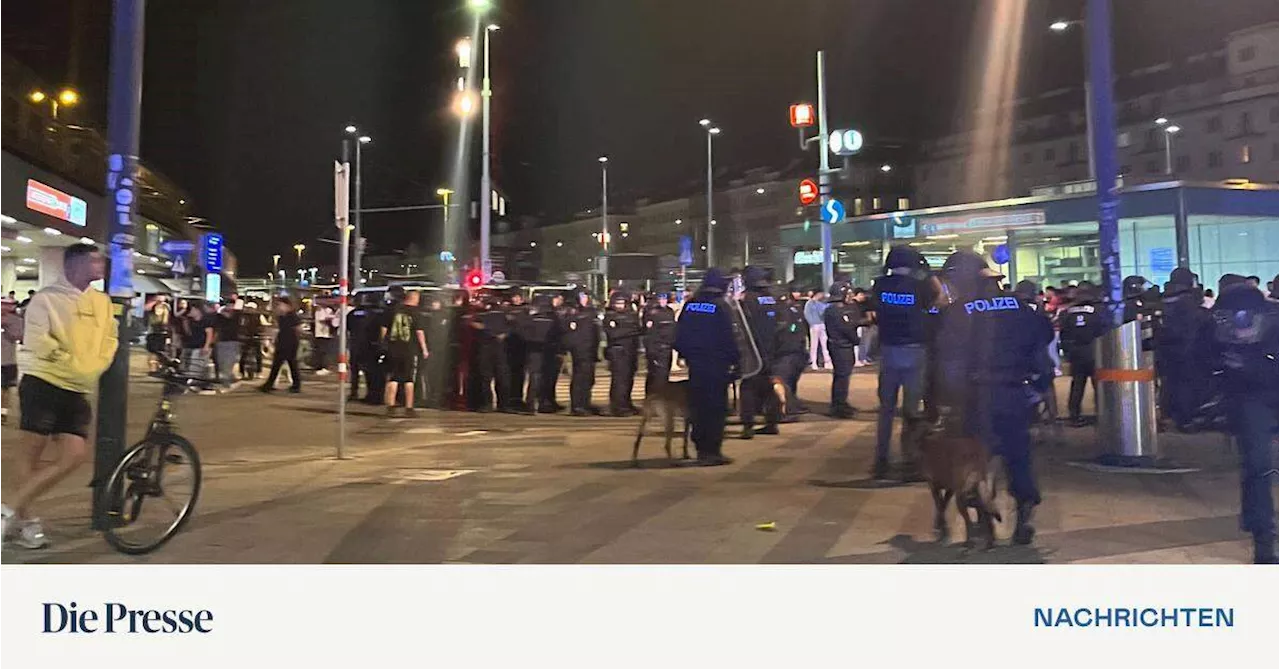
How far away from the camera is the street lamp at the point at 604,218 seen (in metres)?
4.07

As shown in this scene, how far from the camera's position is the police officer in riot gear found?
8.98 m

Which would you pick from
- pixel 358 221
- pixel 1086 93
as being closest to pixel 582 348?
pixel 358 221

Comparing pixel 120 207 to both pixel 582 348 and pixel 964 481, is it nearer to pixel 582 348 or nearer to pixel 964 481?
pixel 964 481

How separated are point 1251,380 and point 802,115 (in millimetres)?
2087

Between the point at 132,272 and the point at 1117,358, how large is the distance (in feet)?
17.0

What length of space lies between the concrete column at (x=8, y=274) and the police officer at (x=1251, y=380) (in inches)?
148

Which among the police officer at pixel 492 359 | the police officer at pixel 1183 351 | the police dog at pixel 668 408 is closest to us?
the police officer at pixel 1183 351

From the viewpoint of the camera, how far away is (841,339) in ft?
21.6

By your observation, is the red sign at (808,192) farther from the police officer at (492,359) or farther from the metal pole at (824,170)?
the police officer at (492,359)

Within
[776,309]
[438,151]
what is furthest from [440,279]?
[776,309]

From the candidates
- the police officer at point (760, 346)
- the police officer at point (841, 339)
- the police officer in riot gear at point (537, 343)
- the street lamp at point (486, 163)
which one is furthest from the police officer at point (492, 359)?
the police officer at point (841, 339)

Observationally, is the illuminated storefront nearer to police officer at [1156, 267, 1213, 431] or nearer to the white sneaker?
police officer at [1156, 267, 1213, 431]
